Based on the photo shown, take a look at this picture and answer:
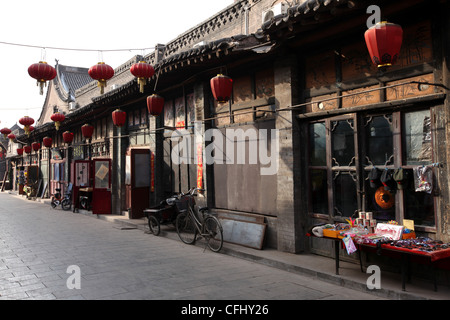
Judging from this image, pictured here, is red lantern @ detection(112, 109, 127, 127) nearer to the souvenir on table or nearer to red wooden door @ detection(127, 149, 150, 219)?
red wooden door @ detection(127, 149, 150, 219)

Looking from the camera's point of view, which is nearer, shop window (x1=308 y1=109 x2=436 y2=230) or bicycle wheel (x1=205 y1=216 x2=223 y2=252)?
shop window (x1=308 y1=109 x2=436 y2=230)

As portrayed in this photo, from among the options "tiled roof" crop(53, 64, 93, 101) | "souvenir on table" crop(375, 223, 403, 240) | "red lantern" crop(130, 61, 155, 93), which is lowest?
"souvenir on table" crop(375, 223, 403, 240)

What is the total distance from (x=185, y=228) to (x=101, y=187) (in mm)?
7413

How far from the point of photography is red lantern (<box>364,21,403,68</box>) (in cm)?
482

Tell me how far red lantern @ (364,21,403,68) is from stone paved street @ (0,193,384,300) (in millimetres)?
3491

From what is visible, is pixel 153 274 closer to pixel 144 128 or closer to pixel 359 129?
pixel 359 129

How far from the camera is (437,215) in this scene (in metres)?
5.48

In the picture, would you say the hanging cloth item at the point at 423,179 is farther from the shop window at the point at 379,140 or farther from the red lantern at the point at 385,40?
the red lantern at the point at 385,40

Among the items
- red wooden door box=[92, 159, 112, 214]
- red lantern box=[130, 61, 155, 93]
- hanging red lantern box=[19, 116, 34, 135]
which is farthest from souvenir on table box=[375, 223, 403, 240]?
hanging red lantern box=[19, 116, 34, 135]

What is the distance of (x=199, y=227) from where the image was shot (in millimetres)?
9070

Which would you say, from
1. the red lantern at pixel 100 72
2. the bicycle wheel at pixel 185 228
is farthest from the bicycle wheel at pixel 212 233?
the red lantern at pixel 100 72

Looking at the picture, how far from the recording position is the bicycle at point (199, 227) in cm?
846

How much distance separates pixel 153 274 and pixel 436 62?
19.6 feet
